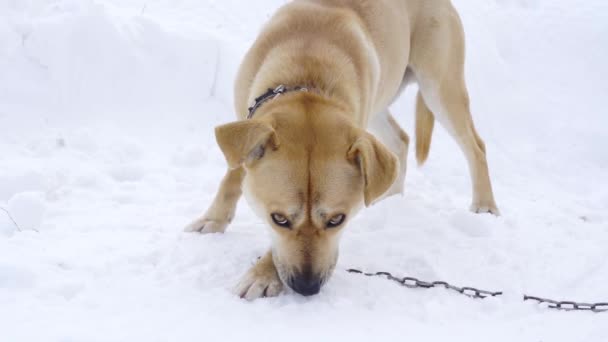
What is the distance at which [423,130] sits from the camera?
5.41m

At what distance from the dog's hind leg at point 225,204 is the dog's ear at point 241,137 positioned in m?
1.08

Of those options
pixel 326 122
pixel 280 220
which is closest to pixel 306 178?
pixel 280 220

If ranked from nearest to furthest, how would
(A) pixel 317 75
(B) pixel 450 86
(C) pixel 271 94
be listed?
(C) pixel 271 94, (A) pixel 317 75, (B) pixel 450 86

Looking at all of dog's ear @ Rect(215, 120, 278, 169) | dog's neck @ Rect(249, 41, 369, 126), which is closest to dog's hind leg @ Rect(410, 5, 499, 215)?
dog's neck @ Rect(249, 41, 369, 126)

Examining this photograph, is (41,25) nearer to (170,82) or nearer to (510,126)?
(170,82)

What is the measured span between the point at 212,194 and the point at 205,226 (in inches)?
36.2

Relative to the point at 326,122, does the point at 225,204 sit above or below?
below

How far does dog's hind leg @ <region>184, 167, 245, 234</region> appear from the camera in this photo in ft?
13.1

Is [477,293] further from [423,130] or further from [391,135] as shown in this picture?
[391,135]

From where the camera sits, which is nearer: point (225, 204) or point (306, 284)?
point (306, 284)

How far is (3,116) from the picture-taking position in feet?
17.6

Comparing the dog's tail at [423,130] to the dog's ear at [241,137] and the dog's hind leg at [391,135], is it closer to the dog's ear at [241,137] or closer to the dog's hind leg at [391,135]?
the dog's hind leg at [391,135]

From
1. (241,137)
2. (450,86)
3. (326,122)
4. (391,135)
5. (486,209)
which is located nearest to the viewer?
(241,137)

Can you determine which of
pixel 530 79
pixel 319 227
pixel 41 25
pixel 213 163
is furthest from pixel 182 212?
pixel 530 79
